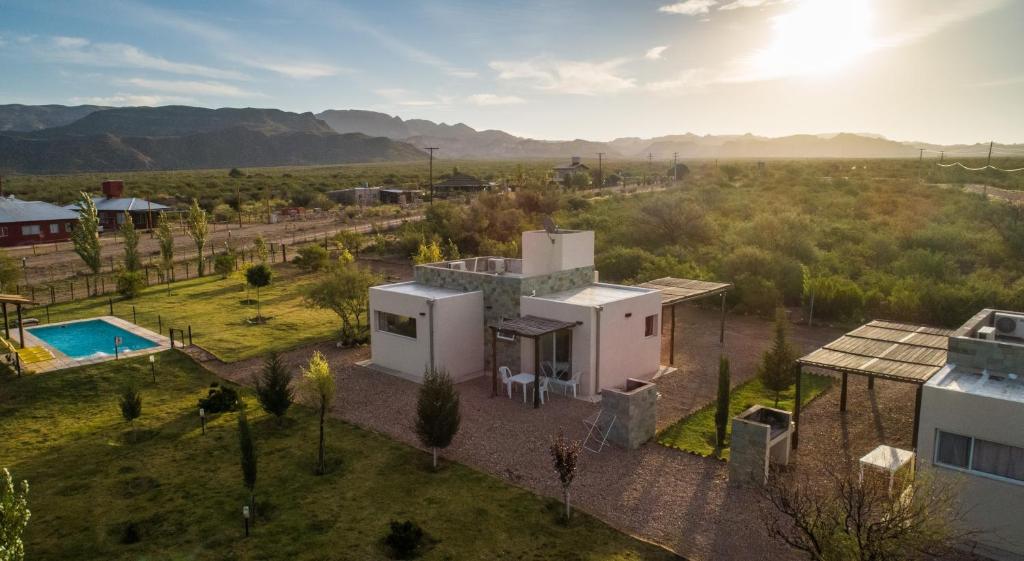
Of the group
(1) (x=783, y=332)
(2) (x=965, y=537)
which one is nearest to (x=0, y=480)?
(2) (x=965, y=537)

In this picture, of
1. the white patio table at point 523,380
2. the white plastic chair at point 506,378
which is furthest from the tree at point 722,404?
the white plastic chair at point 506,378

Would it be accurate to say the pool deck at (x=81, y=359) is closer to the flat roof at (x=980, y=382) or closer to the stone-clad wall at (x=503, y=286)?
the stone-clad wall at (x=503, y=286)

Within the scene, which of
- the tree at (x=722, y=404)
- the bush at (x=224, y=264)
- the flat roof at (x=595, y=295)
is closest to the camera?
the tree at (x=722, y=404)

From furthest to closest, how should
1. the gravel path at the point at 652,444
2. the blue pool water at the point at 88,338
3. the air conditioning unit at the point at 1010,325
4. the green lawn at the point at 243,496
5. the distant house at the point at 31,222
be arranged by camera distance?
the distant house at the point at 31,222, the blue pool water at the point at 88,338, the air conditioning unit at the point at 1010,325, the gravel path at the point at 652,444, the green lawn at the point at 243,496

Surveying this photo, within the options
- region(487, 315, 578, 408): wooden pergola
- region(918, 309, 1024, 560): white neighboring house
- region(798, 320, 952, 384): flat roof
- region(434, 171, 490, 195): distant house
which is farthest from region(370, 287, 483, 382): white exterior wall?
region(434, 171, 490, 195): distant house

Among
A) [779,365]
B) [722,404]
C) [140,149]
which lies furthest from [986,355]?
[140,149]

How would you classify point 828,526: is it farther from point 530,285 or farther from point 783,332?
point 530,285

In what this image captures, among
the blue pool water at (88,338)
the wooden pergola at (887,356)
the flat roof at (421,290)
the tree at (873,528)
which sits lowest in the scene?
the blue pool water at (88,338)

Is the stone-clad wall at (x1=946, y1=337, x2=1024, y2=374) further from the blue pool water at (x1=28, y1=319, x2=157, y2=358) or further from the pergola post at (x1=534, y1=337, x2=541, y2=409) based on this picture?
the blue pool water at (x1=28, y1=319, x2=157, y2=358)
